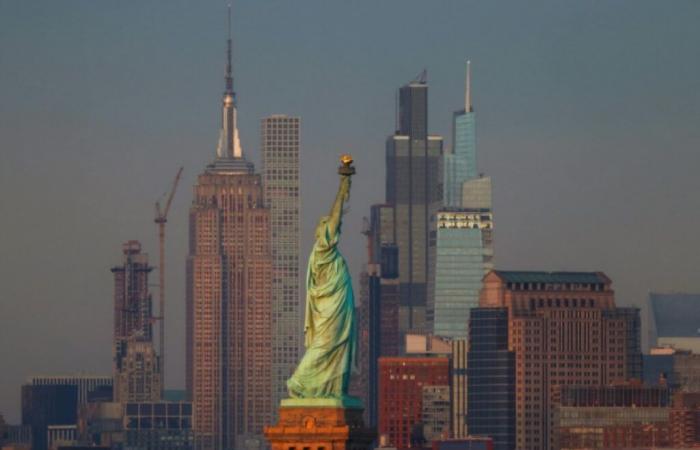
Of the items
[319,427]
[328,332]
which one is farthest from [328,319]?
[319,427]

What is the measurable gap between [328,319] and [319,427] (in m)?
2.21

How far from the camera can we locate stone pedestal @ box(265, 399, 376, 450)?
67.4m

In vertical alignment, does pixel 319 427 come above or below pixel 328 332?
below

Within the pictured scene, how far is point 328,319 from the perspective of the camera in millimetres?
68625

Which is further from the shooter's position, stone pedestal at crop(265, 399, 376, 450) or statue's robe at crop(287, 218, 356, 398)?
statue's robe at crop(287, 218, 356, 398)

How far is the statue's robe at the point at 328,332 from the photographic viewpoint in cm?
6850

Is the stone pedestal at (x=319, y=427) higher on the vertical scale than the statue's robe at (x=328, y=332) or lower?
lower

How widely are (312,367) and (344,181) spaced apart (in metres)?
3.52

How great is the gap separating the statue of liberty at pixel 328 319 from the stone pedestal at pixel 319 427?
9.3 inches

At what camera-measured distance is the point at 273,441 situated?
222 feet

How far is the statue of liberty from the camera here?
68375 mm

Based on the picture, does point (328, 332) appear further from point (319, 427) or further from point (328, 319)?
point (319, 427)

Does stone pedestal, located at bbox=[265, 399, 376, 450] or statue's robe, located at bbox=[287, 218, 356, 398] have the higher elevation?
statue's robe, located at bbox=[287, 218, 356, 398]

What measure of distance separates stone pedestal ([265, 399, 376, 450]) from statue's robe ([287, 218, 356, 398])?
429 mm
